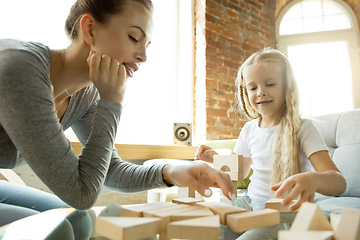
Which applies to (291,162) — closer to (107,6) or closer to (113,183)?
(113,183)

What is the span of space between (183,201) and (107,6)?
0.65 meters

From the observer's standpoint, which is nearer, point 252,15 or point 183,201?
point 183,201

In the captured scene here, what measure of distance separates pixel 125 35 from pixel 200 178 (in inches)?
19.8

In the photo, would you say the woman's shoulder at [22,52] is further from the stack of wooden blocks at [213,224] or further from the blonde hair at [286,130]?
the blonde hair at [286,130]

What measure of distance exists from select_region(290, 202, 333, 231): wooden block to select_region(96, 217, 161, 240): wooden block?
0.18m

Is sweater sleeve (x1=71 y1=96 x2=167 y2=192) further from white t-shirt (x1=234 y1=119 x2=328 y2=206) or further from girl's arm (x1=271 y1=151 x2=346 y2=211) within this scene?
white t-shirt (x1=234 y1=119 x2=328 y2=206)

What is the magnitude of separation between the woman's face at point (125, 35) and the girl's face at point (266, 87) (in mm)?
629

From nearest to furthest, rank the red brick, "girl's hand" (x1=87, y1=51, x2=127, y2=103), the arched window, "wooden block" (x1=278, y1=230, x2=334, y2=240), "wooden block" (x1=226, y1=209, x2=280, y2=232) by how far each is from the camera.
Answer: "wooden block" (x1=278, y1=230, x2=334, y2=240) < "wooden block" (x1=226, y1=209, x2=280, y2=232) < "girl's hand" (x1=87, y1=51, x2=127, y2=103) < the red brick < the arched window

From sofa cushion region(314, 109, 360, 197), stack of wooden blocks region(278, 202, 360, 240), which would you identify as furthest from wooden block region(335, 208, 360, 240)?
sofa cushion region(314, 109, 360, 197)

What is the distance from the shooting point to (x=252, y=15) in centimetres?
320

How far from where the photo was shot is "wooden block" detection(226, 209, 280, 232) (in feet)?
1.20

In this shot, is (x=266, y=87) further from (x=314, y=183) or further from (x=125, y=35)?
(x=125, y=35)

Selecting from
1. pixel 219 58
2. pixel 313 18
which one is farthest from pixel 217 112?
pixel 313 18

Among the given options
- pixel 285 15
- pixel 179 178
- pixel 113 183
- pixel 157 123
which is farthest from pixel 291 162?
pixel 285 15
